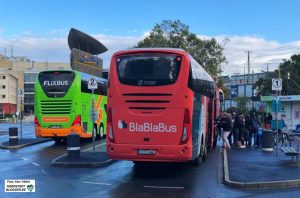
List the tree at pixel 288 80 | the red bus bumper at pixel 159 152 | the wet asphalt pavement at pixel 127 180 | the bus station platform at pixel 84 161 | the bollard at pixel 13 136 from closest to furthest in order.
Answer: the wet asphalt pavement at pixel 127 180, the red bus bumper at pixel 159 152, the bus station platform at pixel 84 161, the bollard at pixel 13 136, the tree at pixel 288 80

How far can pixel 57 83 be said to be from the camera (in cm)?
2341

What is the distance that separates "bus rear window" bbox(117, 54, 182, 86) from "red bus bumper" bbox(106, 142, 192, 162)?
1.77 meters

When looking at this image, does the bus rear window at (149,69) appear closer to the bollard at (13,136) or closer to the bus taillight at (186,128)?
the bus taillight at (186,128)

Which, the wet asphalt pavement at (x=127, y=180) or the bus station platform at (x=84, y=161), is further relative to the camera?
the bus station platform at (x=84, y=161)

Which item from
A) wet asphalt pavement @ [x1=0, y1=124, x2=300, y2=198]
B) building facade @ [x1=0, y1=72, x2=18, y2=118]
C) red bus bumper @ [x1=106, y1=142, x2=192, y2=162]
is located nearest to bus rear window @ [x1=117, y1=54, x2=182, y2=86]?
red bus bumper @ [x1=106, y1=142, x2=192, y2=162]

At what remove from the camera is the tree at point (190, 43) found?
164 feet

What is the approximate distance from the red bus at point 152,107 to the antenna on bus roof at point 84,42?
181 ft

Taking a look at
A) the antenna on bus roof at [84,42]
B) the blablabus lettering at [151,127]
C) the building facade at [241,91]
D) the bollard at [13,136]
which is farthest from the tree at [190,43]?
the blablabus lettering at [151,127]

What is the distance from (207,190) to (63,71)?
45.3 ft

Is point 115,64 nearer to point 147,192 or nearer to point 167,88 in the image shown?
point 167,88

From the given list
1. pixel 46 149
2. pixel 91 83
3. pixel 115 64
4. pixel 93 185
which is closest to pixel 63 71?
pixel 46 149

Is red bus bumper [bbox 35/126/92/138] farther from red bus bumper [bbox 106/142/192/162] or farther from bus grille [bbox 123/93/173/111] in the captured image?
bus grille [bbox 123/93/173/111]

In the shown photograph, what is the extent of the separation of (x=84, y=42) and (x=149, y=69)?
191 ft

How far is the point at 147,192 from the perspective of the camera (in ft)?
37.3
